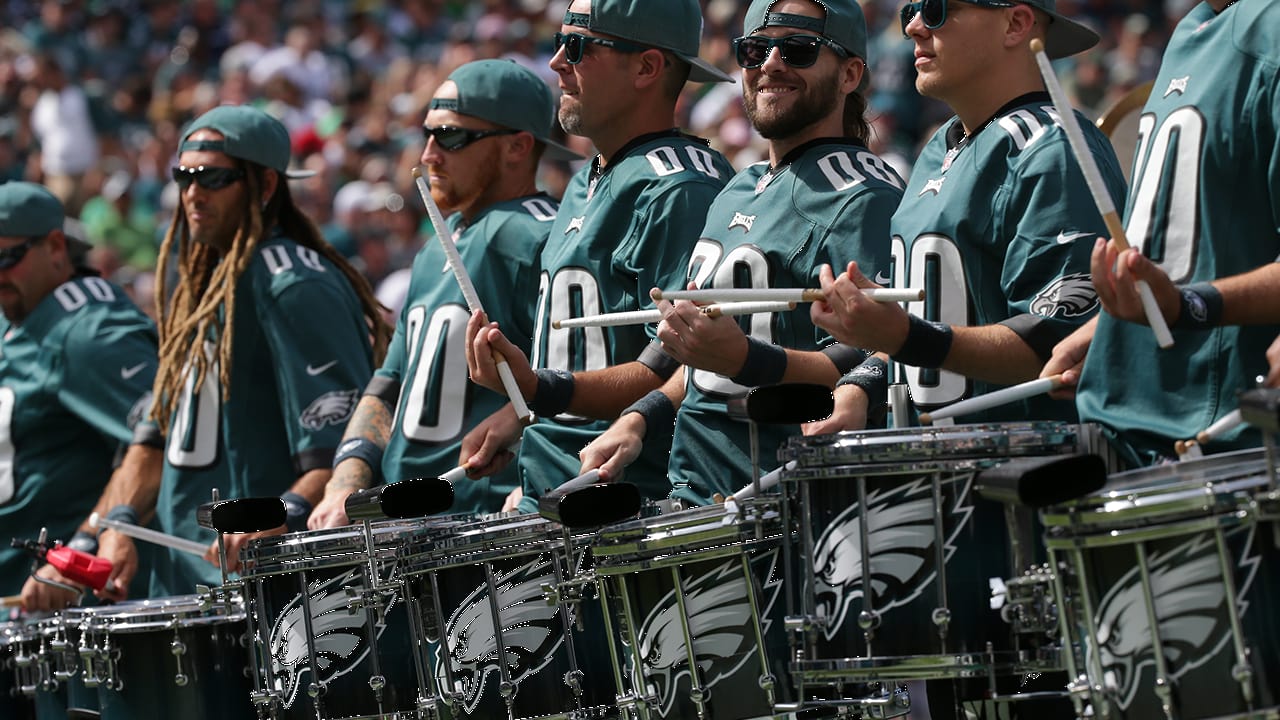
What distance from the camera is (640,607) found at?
14.6ft

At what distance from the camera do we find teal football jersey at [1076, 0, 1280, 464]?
3.87 metres

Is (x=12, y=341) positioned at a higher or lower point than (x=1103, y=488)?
higher

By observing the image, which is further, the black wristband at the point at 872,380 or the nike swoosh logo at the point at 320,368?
the nike swoosh logo at the point at 320,368

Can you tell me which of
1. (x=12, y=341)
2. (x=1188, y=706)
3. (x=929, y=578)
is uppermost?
(x=12, y=341)

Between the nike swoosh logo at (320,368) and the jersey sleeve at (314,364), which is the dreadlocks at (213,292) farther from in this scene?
the nike swoosh logo at (320,368)

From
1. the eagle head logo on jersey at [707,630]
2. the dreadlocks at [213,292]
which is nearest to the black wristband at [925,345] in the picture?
the eagle head logo on jersey at [707,630]

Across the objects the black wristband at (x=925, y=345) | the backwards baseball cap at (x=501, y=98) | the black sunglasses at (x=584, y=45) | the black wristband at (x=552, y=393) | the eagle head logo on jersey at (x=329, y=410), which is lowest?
the black wristband at (x=925, y=345)

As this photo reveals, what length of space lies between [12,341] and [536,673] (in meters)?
3.90

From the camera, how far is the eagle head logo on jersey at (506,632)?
4.95 meters

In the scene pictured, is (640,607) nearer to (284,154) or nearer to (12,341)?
(284,154)

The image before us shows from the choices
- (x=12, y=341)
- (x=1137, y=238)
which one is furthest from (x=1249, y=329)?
(x=12, y=341)

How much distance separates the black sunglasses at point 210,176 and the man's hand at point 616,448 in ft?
8.40

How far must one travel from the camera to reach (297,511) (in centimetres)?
647

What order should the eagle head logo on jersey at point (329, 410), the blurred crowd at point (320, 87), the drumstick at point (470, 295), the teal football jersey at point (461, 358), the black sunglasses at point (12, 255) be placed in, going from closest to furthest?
the drumstick at point (470, 295) < the teal football jersey at point (461, 358) < the eagle head logo on jersey at point (329, 410) < the black sunglasses at point (12, 255) < the blurred crowd at point (320, 87)
